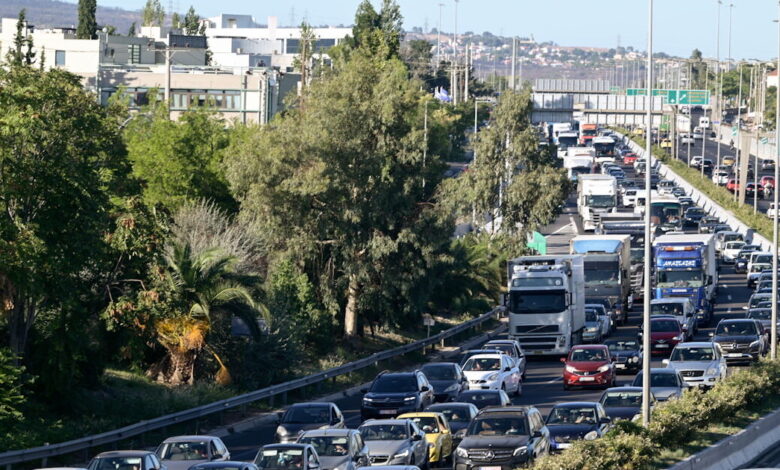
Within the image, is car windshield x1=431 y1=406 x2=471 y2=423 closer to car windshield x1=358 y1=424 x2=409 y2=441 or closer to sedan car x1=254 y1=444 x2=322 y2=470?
car windshield x1=358 y1=424 x2=409 y2=441

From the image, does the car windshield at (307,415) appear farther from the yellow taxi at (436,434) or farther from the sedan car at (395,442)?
the sedan car at (395,442)

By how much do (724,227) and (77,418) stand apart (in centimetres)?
6319

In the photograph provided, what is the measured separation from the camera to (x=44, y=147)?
31.2m

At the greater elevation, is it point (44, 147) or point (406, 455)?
point (44, 147)

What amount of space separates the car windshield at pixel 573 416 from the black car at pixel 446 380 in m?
7.81

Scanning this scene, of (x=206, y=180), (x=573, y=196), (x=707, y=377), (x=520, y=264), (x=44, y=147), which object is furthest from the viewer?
(x=573, y=196)

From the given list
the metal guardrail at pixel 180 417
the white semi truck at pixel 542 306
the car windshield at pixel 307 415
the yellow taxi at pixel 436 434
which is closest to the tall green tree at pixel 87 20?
the metal guardrail at pixel 180 417

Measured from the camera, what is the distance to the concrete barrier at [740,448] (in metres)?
26.0

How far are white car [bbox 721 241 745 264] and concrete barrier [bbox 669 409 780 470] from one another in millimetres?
48532

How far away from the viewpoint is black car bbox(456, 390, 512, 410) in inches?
1340

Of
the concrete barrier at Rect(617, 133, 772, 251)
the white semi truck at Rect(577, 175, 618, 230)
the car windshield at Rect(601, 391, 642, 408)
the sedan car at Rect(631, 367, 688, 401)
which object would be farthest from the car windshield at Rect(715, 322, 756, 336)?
the white semi truck at Rect(577, 175, 618, 230)

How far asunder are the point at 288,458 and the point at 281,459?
0.40 feet

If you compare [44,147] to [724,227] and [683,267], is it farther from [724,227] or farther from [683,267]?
[724,227]

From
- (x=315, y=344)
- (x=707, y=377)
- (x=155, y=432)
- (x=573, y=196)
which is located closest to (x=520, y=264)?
(x=315, y=344)
